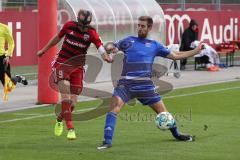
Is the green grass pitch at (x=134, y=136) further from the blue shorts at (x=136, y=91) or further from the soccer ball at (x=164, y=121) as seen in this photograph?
the blue shorts at (x=136, y=91)

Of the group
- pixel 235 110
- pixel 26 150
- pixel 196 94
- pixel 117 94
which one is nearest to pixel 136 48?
pixel 117 94

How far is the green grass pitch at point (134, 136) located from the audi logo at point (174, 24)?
11.6 m

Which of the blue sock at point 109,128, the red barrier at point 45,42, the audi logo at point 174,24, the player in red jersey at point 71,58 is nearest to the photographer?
the blue sock at point 109,128

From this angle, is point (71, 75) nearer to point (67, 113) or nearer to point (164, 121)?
point (67, 113)

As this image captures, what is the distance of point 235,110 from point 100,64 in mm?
6788

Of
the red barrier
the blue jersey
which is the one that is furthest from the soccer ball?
the red barrier

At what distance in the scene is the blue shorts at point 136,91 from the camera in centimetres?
1316

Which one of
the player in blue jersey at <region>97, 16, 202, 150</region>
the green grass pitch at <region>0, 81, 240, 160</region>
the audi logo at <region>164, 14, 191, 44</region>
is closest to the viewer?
the green grass pitch at <region>0, 81, 240, 160</region>

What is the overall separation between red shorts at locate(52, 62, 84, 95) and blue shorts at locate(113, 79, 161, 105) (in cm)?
129

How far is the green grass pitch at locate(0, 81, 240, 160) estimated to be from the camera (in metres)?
12.4

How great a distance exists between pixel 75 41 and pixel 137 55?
1385mm

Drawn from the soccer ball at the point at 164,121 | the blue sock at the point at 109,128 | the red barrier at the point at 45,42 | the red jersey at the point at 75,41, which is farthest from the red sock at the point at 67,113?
the red barrier at the point at 45,42

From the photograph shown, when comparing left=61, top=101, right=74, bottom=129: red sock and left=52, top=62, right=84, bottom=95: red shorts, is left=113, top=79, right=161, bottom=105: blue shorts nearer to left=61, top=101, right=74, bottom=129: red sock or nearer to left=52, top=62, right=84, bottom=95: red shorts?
left=61, top=101, right=74, bottom=129: red sock

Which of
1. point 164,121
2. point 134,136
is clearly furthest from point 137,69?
point 134,136
